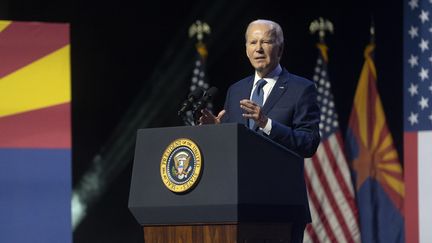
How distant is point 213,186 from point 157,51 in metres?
4.07

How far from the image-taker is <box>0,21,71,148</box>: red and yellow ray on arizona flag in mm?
5844

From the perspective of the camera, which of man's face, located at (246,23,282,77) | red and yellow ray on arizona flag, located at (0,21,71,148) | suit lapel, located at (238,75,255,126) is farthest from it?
red and yellow ray on arizona flag, located at (0,21,71,148)

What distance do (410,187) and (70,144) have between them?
102 inches

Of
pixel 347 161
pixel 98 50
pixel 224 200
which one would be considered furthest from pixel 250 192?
pixel 347 161

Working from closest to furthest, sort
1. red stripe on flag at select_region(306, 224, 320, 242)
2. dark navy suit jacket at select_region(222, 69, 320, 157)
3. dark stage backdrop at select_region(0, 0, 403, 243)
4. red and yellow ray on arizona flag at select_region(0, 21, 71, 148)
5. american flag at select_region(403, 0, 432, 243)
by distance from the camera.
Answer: dark navy suit jacket at select_region(222, 69, 320, 157)
red and yellow ray on arizona flag at select_region(0, 21, 71, 148)
dark stage backdrop at select_region(0, 0, 403, 243)
american flag at select_region(403, 0, 432, 243)
red stripe on flag at select_region(306, 224, 320, 242)

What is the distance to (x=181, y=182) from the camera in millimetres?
2588

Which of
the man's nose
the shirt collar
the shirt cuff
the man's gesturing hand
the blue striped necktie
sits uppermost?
the man's nose

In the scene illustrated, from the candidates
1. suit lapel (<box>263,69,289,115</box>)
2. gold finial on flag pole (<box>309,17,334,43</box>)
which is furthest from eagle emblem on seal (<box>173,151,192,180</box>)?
gold finial on flag pole (<box>309,17,334,43</box>)

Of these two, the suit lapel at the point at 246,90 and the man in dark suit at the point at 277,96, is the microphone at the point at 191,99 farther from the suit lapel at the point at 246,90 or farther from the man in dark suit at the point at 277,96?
the suit lapel at the point at 246,90

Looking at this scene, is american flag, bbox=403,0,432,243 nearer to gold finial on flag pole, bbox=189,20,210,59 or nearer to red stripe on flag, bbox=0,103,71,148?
gold finial on flag pole, bbox=189,20,210,59

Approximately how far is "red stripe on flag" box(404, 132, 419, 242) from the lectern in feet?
13.3

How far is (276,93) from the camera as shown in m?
2.93

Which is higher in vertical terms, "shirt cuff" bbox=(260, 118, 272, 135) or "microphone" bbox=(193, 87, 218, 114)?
"microphone" bbox=(193, 87, 218, 114)

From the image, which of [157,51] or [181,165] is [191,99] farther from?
[157,51]
